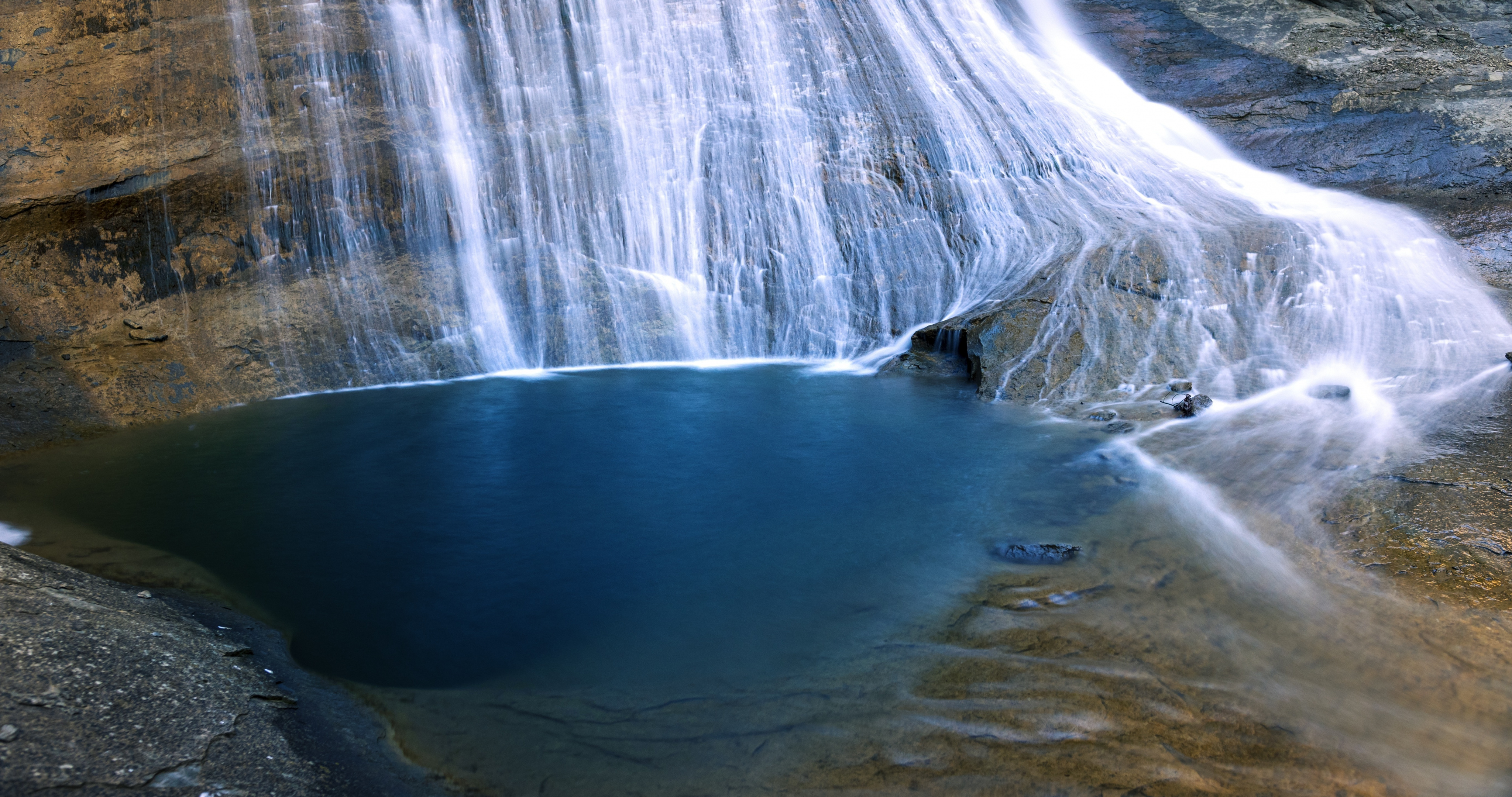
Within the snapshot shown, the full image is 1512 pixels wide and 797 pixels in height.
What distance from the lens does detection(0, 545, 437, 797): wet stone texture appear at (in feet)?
10.0

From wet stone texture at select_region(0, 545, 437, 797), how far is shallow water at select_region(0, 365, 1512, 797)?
0.27 metres

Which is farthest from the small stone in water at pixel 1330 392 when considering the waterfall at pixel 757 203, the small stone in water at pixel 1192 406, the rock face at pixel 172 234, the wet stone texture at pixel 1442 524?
the rock face at pixel 172 234

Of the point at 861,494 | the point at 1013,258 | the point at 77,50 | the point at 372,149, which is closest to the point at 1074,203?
the point at 1013,258

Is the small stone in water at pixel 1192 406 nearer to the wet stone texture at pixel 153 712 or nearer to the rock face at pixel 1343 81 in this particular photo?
the rock face at pixel 1343 81

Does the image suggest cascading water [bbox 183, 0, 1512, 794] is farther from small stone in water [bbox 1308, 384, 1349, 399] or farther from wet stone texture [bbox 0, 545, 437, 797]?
wet stone texture [bbox 0, 545, 437, 797]

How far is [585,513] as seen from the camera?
22.7ft

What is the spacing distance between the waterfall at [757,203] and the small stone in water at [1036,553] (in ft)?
13.0

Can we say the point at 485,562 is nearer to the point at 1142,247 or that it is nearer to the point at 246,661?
the point at 246,661

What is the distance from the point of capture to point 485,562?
6.02m

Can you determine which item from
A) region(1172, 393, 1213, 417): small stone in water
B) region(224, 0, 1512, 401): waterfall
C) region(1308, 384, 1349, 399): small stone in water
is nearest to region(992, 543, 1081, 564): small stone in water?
region(1172, 393, 1213, 417): small stone in water

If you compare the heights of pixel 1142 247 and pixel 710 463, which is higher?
pixel 1142 247

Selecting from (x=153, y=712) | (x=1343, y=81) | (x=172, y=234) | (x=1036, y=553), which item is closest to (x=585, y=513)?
(x=1036, y=553)

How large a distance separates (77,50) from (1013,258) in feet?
37.0

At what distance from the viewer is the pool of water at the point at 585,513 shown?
4.93m
